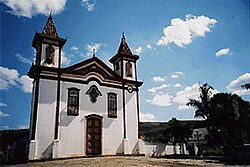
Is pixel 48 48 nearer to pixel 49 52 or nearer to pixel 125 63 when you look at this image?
pixel 49 52

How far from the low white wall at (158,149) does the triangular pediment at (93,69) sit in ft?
21.9

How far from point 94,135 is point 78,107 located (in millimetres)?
2536

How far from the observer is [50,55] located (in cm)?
1814

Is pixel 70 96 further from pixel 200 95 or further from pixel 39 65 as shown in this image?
pixel 200 95

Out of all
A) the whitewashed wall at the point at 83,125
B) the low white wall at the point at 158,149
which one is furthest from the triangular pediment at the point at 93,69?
the low white wall at the point at 158,149

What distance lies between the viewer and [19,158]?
18422mm

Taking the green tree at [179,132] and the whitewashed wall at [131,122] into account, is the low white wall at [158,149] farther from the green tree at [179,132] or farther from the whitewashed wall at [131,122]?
the green tree at [179,132]

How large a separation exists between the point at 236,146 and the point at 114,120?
371 inches

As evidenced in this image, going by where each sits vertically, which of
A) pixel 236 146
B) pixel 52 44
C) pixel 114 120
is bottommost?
pixel 236 146

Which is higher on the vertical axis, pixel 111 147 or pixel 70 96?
pixel 70 96

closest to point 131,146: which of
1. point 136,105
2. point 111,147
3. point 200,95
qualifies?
point 111,147

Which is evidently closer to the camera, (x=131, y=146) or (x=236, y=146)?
(x=236, y=146)

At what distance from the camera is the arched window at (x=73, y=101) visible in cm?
1747

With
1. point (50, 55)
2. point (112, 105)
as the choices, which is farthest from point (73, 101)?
point (50, 55)
